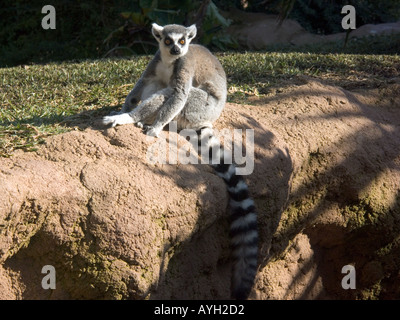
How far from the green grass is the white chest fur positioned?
0.87 metres

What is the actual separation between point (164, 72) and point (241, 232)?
6.00 feet

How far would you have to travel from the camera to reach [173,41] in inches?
195

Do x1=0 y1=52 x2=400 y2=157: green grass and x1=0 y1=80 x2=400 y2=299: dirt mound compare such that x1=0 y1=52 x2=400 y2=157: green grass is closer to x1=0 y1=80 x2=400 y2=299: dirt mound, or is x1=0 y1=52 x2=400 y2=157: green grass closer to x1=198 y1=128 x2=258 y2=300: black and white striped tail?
x1=0 y1=80 x2=400 y2=299: dirt mound

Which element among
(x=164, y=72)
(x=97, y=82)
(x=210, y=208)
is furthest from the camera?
(x=97, y=82)

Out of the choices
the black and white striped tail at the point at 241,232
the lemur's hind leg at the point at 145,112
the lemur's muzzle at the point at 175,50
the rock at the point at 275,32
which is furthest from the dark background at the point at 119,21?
the black and white striped tail at the point at 241,232

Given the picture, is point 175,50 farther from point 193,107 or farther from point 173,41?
point 193,107

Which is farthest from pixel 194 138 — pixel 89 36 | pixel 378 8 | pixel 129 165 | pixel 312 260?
pixel 378 8

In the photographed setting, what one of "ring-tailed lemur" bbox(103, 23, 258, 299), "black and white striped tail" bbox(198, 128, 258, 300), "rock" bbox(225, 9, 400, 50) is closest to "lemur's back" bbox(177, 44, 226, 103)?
"ring-tailed lemur" bbox(103, 23, 258, 299)

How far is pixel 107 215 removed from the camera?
3898 millimetres

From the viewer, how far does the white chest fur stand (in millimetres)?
5055

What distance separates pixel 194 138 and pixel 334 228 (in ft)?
7.00

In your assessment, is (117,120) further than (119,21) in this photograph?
No

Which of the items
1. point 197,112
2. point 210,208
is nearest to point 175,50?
point 197,112

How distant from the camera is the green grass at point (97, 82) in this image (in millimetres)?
5277
